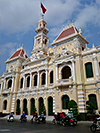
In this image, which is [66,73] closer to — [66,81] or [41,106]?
[66,81]

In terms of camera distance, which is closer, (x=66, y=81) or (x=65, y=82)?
(x=65, y=82)

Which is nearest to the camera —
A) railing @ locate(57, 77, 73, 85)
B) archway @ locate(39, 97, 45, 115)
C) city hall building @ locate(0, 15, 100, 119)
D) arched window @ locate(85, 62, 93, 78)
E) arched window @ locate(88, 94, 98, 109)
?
arched window @ locate(88, 94, 98, 109)

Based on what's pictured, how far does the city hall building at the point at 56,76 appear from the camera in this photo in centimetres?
2025

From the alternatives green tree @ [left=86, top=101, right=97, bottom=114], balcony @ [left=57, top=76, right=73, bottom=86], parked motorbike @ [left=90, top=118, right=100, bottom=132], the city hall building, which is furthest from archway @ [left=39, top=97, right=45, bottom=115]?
parked motorbike @ [left=90, top=118, right=100, bottom=132]

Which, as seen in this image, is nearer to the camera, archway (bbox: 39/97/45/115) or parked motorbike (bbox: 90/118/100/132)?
parked motorbike (bbox: 90/118/100/132)

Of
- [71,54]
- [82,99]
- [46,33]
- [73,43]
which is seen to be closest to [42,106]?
[82,99]

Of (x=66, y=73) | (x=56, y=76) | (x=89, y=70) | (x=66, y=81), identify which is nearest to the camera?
(x=89, y=70)

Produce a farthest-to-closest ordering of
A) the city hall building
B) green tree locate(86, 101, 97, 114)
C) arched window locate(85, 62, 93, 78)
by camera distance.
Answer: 1. arched window locate(85, 62, 93, 78)
2. the city hall building
3. green tree locate(86, 101, 97, 114)

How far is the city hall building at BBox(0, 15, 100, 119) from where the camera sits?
20250mm

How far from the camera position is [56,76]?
23188 millimetres

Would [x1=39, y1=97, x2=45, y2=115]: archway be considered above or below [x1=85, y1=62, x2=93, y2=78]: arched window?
below

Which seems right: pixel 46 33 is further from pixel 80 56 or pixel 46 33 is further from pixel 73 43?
pixel 80 56

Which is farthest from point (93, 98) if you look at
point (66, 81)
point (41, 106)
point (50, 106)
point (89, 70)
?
point (41, 106)

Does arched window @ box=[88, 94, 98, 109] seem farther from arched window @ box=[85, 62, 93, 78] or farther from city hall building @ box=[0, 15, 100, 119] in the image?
arched window @ box=[85, 62, 93, 78]
